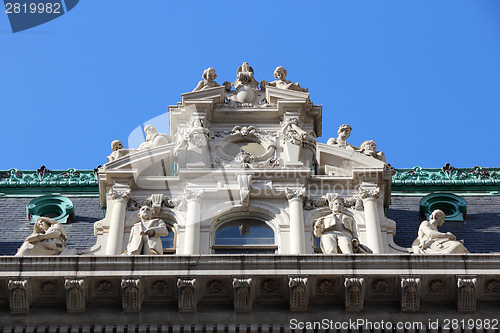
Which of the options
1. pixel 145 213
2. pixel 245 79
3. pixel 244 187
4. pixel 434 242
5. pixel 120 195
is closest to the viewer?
pixel 434 242

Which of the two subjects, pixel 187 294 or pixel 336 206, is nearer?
pixel 187 294

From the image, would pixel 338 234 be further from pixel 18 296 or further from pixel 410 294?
pixel 18 296

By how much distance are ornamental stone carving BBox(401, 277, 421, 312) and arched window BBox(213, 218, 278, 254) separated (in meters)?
4.38

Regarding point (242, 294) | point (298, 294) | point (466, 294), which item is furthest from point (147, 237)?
point (466, 294)

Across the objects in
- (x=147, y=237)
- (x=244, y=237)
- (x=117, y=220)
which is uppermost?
(x=117, y=220)

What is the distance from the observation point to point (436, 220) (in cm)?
3080

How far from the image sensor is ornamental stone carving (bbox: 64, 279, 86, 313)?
89.9 feet

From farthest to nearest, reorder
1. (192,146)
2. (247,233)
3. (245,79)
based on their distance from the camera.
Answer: (245,79), (192,146), (247,233)

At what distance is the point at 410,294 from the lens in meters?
27.5

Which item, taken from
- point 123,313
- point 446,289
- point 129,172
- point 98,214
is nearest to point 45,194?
point 98,214

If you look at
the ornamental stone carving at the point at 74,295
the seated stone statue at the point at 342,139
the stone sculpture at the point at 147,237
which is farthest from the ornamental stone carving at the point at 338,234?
the ornamental stone carving at the point at 74,295

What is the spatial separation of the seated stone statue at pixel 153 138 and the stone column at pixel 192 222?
2.52 meters

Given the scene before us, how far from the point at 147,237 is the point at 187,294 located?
2.90 meters

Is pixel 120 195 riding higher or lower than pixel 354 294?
higher
